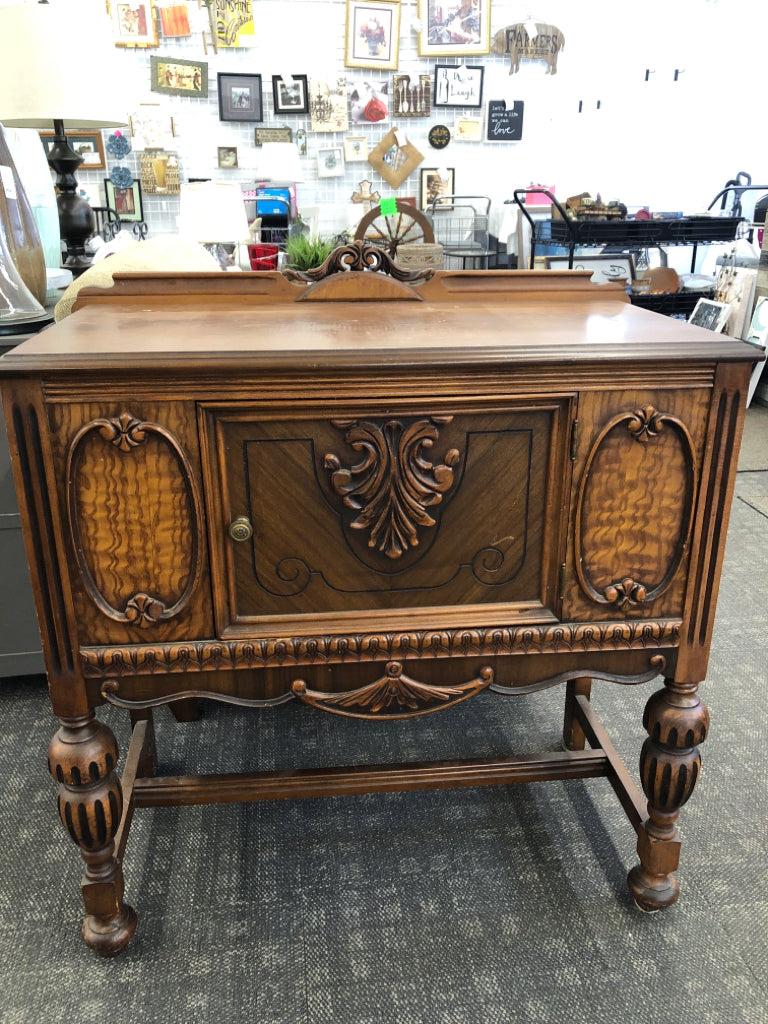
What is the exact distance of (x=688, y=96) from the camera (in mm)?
5762

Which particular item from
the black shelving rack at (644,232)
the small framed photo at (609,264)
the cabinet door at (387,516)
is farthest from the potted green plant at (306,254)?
the cabinet door at (387,516)

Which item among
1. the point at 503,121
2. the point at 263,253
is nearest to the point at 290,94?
the point at 503,121

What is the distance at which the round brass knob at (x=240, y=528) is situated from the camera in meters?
0.89

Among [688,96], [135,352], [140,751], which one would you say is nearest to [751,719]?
[140,751]

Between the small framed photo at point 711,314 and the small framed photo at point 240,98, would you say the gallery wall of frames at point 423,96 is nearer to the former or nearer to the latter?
the small framed photo at point 240,98

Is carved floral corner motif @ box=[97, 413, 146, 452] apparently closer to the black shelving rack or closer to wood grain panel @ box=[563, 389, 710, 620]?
wood grain panel @ box=[563, 389, 710, 620]

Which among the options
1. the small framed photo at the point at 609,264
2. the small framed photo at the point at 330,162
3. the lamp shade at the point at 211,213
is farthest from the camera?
the small framed photo at the point at 330,162

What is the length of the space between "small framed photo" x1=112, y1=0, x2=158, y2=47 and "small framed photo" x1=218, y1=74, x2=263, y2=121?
0.55 meters

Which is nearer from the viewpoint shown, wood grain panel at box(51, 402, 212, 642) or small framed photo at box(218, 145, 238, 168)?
wood grain panel at box(51, 402, 212, 642)

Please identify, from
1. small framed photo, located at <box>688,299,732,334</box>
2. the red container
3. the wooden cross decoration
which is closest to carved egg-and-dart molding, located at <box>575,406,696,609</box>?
small framed photo, located at <box>688,299,732,334</box>

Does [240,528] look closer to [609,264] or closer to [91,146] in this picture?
[609,264]

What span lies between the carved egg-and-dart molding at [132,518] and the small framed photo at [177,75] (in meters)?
5.90

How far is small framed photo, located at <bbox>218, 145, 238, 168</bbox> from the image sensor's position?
5.97 meters

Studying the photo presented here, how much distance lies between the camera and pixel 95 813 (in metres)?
0.99
